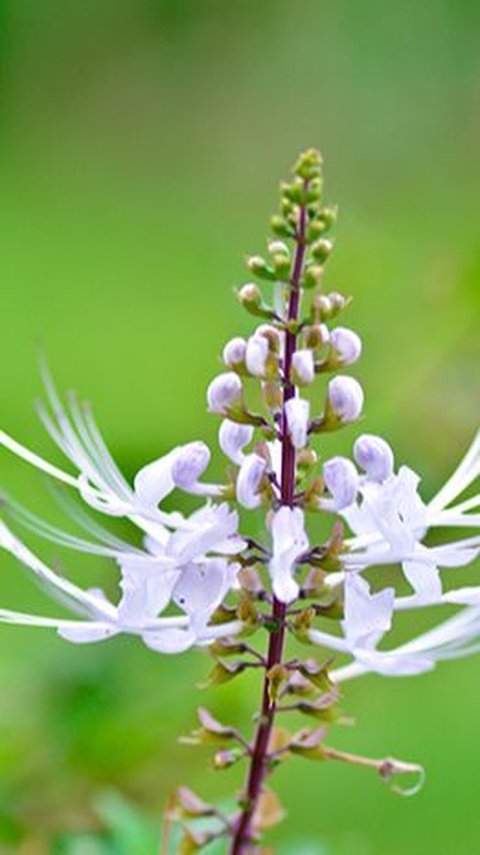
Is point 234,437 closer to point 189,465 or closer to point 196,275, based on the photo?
point 189,465

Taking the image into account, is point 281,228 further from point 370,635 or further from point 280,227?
point 370,635

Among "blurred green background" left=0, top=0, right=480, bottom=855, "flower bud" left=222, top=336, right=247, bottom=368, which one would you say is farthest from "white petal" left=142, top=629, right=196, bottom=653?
"blurred green background" left=0, top=0, right=480, bottom=855

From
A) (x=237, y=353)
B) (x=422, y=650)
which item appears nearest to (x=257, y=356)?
(x=237, y=353)

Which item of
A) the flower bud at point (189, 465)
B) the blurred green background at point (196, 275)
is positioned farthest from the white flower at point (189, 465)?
the blurred green background at point (196, 275)

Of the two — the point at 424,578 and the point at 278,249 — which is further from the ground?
the point at 278,249

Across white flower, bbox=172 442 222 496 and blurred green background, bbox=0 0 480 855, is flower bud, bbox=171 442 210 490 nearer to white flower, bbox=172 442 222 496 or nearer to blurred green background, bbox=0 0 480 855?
white flower, bbox=172 442 222 496

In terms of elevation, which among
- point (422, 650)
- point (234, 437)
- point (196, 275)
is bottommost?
point (422, 650)

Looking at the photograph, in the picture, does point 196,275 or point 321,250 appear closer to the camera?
point 321,250
